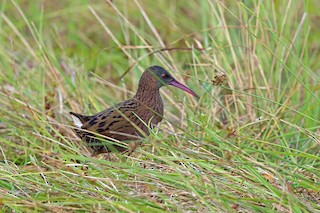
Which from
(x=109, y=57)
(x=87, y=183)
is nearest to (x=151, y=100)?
(x=87, y=183)

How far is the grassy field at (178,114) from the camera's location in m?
3.29

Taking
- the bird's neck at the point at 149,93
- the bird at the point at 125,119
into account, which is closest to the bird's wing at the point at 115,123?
the bird at the point at 125,119

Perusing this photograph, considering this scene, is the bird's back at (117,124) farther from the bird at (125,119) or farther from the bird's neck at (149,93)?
the bird's neck at (149,93)

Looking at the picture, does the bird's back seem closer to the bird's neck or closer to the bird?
the bird

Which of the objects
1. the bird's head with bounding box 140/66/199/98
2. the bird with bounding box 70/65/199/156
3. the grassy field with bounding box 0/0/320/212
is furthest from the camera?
the bird's head with bounding box 140/66/199/98

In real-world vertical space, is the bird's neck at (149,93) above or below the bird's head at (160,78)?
below

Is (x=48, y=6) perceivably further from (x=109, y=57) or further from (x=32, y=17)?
(x=109, y=57)

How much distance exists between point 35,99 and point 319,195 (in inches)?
88.4

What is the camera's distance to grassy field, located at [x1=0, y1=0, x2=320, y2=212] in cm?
329

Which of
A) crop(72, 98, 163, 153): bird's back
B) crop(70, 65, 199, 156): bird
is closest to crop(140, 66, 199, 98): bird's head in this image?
crop(70, 65, 199, 156): bird

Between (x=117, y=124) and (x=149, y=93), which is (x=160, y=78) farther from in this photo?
(x=117, y=124)

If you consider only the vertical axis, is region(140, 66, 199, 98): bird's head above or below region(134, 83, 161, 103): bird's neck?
above

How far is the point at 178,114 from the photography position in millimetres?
5328

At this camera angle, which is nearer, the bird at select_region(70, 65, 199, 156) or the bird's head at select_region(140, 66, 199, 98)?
the bird at select_region(70, 65, 199, 156)
